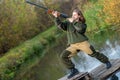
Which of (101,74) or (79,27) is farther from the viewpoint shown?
(101,74)

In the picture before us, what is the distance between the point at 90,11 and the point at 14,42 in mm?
11578

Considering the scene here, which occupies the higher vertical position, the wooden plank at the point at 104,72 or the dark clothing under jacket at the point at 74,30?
the dark clothing under jacket at the point at 74,30

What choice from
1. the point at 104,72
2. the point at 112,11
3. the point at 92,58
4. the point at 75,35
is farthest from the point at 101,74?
the point at 112,11

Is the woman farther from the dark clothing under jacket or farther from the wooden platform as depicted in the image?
the wooden platform

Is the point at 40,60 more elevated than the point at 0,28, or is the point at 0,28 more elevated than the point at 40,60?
the point at 0,28

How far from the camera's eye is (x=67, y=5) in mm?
65375

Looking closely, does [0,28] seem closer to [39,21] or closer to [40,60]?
[40,60]

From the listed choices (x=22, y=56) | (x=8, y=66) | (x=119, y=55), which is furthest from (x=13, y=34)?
(x=119, y=55)

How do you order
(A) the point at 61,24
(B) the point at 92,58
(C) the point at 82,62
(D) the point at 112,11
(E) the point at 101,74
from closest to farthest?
(A) the point at 61,24, (E) the point at 101,74, (C) the point at 82,62, (B) the point at 92,58, (D) the point at 112,11

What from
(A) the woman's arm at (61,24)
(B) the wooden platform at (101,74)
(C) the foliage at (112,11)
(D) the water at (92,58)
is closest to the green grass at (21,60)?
(D) the water at (92,58)

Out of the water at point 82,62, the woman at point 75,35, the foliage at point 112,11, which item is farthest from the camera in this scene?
the foliage at point 112,11

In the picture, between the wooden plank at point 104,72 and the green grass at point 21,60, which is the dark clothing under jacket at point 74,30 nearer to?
the wooden plank at point 104,72

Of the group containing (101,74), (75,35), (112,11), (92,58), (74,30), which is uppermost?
(74,30)

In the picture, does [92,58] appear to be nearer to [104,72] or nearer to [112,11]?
[104,72]
